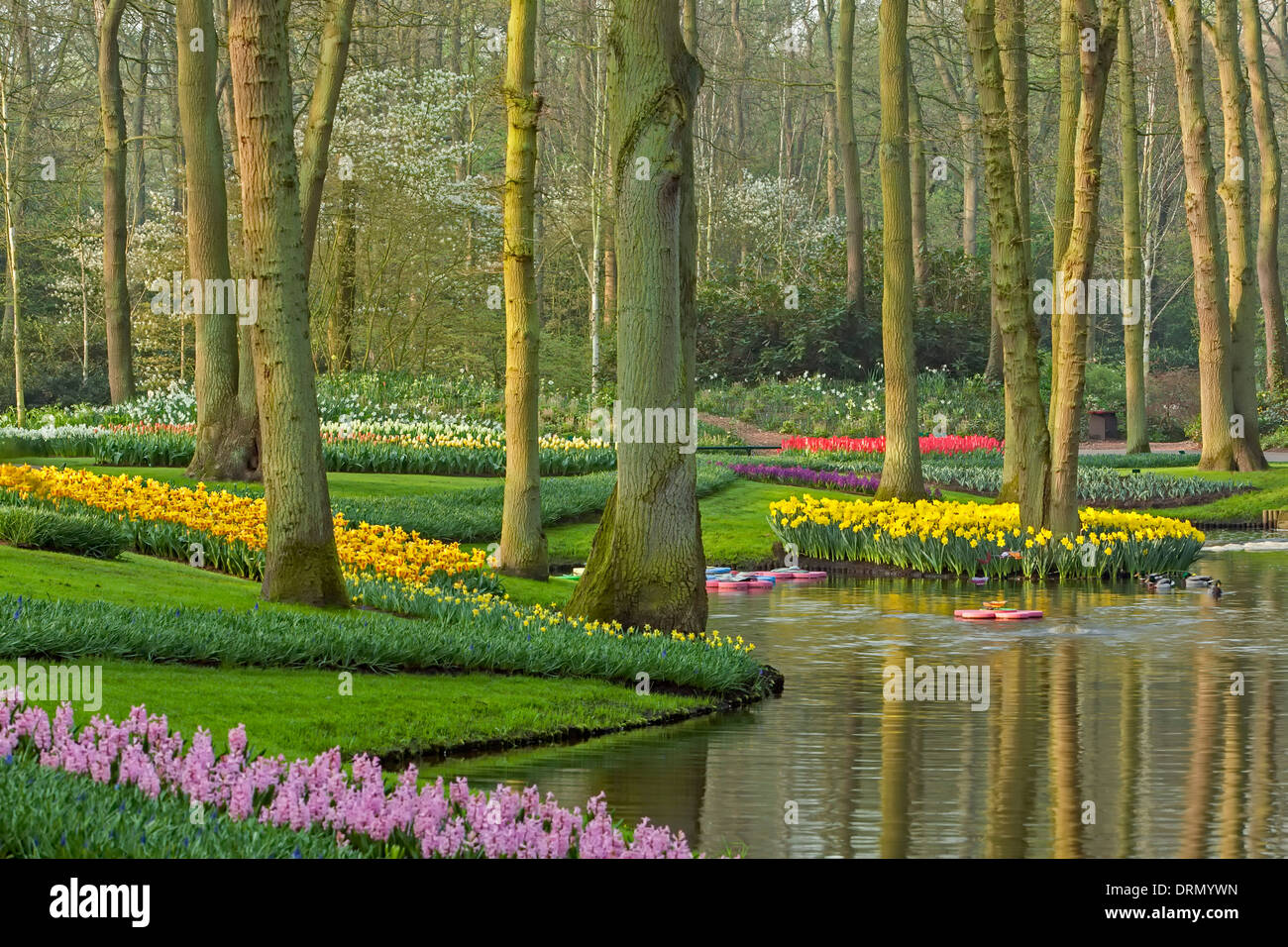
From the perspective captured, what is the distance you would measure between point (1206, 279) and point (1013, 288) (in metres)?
11.5

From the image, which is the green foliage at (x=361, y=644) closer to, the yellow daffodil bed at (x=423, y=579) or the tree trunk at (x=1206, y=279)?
the yellow daffodil bed at (x=423, y=579)

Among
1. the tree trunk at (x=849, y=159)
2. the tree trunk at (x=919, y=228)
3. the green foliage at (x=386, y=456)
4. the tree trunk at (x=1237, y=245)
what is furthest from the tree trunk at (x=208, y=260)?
the tree trunk at (x=919, y=228)

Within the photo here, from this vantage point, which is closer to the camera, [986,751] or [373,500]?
[986,751]

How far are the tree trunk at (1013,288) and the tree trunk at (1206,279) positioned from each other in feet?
35.7

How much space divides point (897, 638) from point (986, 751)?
4758 millimetres

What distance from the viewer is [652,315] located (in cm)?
1194

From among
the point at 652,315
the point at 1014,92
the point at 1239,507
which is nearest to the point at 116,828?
the point at 652,315

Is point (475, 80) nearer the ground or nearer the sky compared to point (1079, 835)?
nearer the sky

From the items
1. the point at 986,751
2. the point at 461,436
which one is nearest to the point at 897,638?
the point at 986,751

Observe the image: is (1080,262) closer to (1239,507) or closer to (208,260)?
(1239,507)

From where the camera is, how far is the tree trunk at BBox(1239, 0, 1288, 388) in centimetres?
3456

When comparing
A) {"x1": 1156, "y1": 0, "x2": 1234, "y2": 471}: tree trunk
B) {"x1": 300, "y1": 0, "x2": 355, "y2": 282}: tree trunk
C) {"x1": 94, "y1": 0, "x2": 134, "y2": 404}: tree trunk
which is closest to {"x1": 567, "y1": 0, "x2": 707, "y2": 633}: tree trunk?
{"x1": 300, "y1": 0, "x2": 355, "y2": 282}: tree trunk
